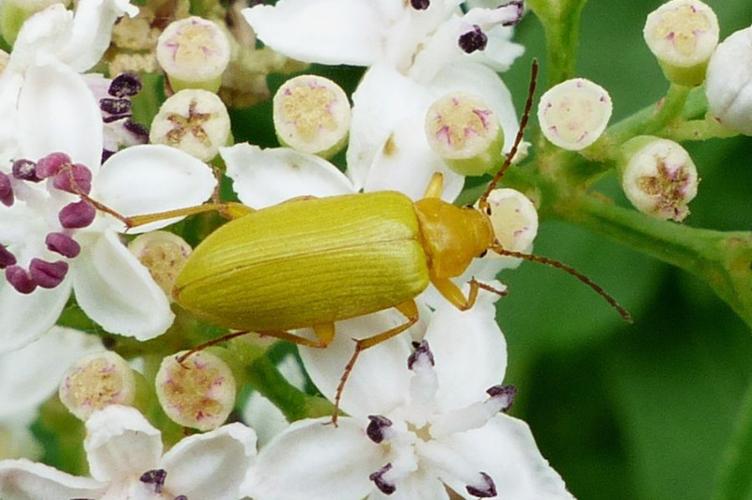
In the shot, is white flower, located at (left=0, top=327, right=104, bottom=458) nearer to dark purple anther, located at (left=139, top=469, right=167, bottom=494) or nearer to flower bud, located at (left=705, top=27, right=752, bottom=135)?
dark purple anther, located at (left=139, top=469, right=167, bottom=494)

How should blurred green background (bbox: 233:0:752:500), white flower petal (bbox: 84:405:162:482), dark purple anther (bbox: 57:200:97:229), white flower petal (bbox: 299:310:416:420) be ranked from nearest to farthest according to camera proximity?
1. white flower petal (bbox: 84:405:162:482)
2. dark purple anther (bbox: 57:200:97:229)
3. white flower petal (bbox: 299:310:416:420)
4. blurred green background (bbox: 233:0:752:500)

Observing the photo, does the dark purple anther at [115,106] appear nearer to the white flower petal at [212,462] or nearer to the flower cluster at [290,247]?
the flower cluster at [290,247]

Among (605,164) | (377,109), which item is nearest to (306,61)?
(377,109)

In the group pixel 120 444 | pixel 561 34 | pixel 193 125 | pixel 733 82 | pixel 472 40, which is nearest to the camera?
pixel 120 444

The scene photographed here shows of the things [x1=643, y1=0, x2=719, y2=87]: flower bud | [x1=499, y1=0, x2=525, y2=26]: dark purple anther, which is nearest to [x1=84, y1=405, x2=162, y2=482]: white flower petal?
[x1=499, y1=0, x2=525, y2=26]: dark purple anther

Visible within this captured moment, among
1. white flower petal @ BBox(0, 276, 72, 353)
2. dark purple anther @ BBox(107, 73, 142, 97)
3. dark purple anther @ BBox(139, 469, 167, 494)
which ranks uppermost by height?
dark purple anther @ BBox(107, 73, 142, 97)

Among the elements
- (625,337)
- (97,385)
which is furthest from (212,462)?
(625,337)

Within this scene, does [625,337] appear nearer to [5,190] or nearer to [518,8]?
[518,8]

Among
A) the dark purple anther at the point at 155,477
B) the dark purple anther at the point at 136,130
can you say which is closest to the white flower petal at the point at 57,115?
the dark purple anther at the point at 136,130
